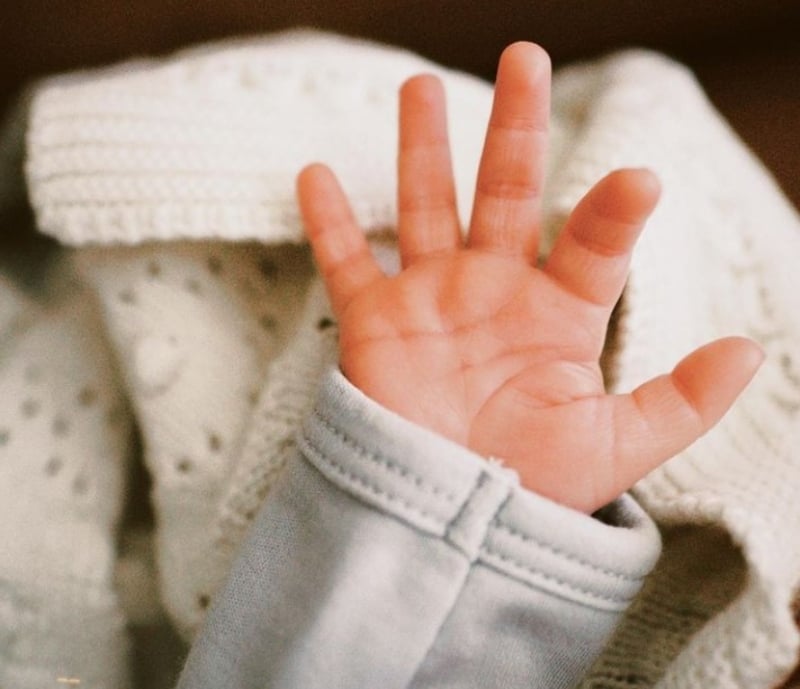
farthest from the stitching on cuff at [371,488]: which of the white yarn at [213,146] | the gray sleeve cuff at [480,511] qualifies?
the white yarn at [213,146]

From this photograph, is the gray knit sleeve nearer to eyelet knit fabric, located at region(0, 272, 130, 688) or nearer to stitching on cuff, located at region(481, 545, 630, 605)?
stitching on cuff, located at region(481, 545, 630, 605)

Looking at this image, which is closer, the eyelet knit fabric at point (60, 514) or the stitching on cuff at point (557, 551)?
the stitching on cuff at point (557, 551)

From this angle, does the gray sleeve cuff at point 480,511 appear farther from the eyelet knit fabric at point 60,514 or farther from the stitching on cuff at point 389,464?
the eyelet knit fabric at point 60,514

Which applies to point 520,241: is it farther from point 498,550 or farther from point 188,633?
point 188,633

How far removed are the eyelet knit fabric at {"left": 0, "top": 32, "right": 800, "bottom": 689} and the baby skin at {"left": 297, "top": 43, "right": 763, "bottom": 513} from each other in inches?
1.8

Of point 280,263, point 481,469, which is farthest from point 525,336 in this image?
point 280,263

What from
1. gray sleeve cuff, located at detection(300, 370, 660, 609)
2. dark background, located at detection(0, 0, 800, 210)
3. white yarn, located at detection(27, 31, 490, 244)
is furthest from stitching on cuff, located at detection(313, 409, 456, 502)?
dark background, located at detection(0, 0, 800, 210)

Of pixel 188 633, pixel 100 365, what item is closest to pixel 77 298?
pixel 100 365

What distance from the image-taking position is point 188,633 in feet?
1.42

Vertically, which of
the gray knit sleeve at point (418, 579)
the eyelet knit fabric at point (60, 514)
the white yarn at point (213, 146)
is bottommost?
the eyelet knit fabric at point (60, 514)

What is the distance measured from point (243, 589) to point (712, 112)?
0.37m

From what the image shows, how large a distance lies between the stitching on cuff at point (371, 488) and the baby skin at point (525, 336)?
3cm

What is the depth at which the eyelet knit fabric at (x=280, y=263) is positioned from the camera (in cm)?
37

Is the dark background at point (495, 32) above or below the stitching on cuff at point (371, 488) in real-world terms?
above
